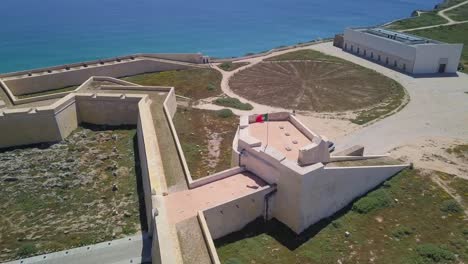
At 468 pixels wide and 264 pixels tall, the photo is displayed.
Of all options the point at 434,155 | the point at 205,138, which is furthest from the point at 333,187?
the point at 205,138

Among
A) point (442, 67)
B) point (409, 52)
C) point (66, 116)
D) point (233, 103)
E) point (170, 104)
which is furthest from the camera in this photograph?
point (442, 67)

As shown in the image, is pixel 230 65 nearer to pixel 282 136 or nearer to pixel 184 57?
pixel 184 57

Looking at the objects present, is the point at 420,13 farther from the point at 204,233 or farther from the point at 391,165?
the point at 204,233

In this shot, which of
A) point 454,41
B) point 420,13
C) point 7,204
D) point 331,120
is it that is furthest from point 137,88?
point 420,13

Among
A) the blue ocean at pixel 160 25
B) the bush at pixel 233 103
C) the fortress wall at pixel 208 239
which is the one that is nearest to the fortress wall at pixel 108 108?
the bush at pixel 233 103

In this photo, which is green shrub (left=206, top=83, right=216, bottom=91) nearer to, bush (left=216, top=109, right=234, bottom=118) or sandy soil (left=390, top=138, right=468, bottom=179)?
bush (left=216, top=109, right=234, bottom=118)

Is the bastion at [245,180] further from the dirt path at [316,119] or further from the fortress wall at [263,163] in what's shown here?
the dirt path at [316,119]
